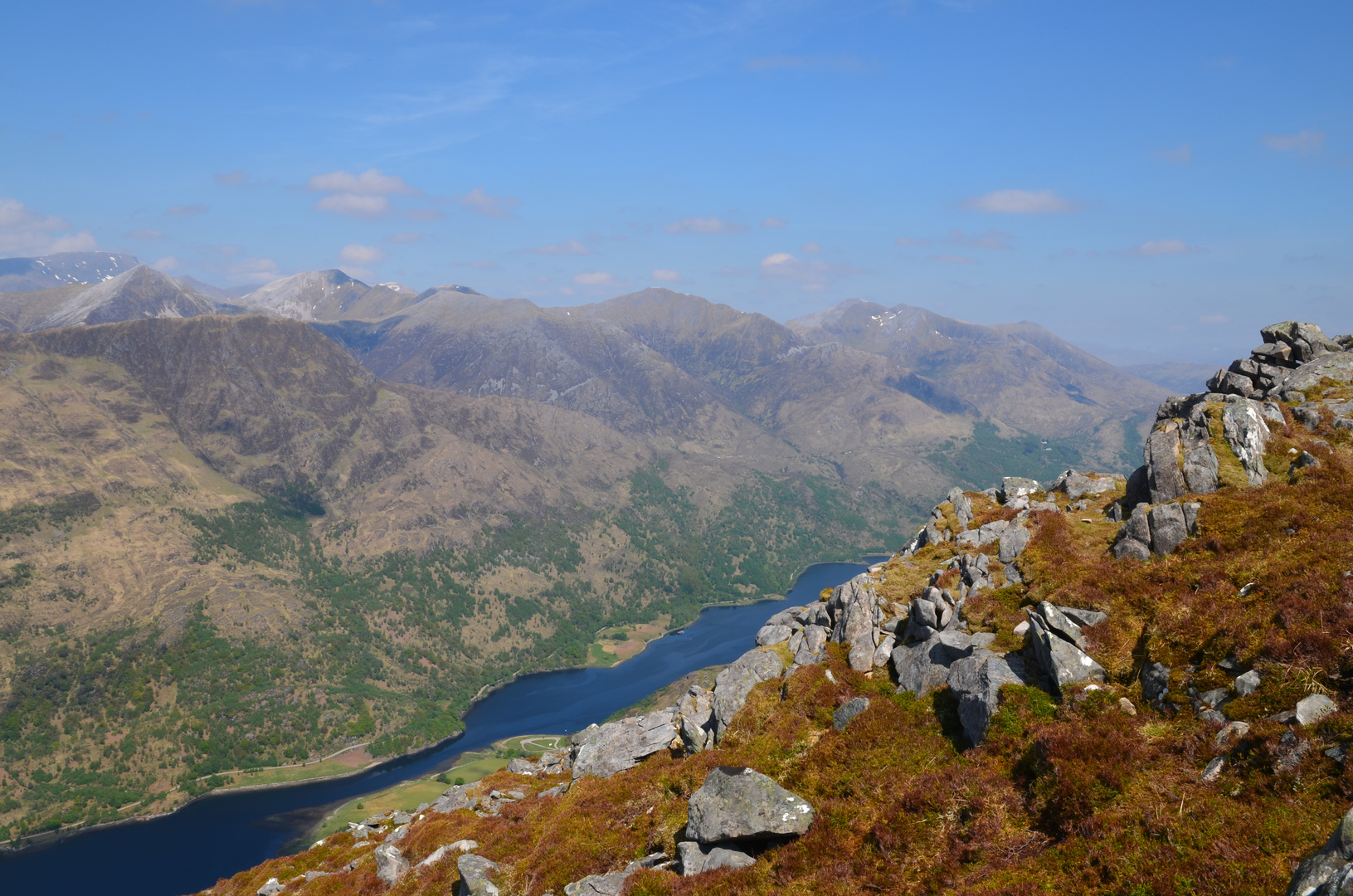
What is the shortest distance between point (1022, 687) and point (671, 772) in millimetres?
16462

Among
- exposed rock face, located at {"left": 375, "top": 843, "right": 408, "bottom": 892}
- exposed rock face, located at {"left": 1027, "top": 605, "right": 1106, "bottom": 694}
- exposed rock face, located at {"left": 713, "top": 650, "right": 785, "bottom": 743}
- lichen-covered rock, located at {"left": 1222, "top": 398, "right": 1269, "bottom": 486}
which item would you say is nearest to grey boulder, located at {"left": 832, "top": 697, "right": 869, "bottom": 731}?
exposed rock face, located at {"left": 713, "top": 650, "right": 785, "bottom": 743}

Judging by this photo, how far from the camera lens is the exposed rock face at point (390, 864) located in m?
36.7

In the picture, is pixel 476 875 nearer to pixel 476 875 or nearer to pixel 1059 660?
pixel 476 875

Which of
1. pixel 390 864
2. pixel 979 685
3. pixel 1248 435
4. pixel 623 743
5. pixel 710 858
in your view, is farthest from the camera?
pixel 623 743

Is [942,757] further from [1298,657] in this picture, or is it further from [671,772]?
[671,772]

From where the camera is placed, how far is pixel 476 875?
2884 centimetres

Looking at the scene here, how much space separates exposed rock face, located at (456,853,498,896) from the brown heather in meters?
0.70

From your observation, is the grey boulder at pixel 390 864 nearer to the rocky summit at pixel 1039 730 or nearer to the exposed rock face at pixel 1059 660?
the rocky summit at pixel 1039 730

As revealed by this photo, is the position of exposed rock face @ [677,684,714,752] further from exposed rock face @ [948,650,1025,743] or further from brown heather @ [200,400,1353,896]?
exposed rock face @ [948,650,1025,743]

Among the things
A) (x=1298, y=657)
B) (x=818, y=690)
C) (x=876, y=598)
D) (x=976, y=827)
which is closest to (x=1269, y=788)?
(x=1298, y=657)

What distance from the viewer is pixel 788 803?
76.3 ft

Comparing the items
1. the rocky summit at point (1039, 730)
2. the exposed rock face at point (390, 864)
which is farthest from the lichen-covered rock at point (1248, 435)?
the exposed rock face at point (390, 864)

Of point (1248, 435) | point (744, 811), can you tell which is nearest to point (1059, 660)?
point (744, 811)

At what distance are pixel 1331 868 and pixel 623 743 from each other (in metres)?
35.5
